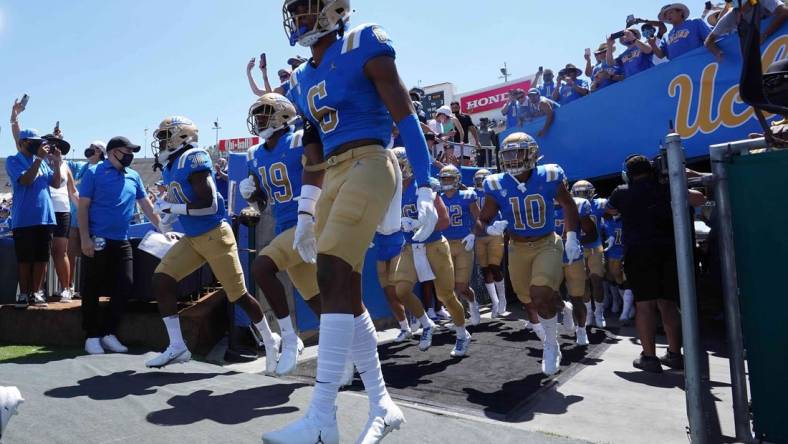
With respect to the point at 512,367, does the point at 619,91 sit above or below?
above

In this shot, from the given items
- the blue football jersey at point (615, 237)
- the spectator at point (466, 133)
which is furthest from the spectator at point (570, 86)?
the blue football jersey at point (615, 237)

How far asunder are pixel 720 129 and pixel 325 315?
5.92 meters

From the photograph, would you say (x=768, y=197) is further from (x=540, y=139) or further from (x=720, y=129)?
(x=540, y=139)

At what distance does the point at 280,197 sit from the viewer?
4344 millimetres

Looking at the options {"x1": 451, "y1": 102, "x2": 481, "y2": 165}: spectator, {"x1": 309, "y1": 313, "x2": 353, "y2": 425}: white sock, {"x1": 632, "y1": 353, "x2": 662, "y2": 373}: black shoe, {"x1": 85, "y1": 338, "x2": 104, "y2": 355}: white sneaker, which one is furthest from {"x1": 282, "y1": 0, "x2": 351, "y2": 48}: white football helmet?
{"x1": 451, "y1": 102, "x2": 481, "y2": 165}: spectator

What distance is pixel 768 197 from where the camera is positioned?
239cm

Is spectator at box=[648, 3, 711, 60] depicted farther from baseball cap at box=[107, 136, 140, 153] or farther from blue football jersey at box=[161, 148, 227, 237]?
baseball cap at box=[107, 136, 140, 153]

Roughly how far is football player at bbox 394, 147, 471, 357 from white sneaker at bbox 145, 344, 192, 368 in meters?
2.29

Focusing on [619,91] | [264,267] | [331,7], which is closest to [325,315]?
[331,7]

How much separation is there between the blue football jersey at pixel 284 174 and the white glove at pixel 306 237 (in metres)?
1.36

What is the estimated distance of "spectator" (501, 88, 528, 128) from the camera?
1094 cm

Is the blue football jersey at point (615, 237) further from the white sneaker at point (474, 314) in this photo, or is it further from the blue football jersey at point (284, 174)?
the blue football jersey at point (284, 174)

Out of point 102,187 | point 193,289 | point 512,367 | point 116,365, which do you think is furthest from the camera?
point 193,289

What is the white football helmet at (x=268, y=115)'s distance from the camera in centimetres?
440
